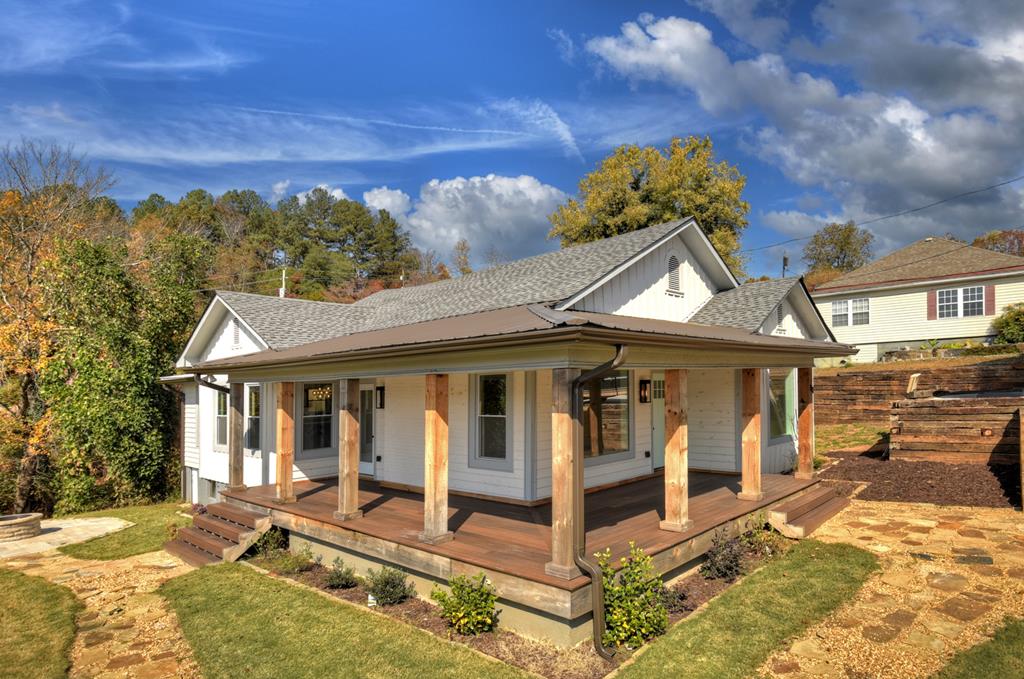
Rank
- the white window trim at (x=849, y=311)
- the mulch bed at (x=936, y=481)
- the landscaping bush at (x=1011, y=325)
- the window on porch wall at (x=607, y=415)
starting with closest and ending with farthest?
the mulch bed at (x=936, y=481) < the window on porch wall at (x=607, y=415) < the landscaping bush at (x=1011, y=325) < the white window trim at (x=849, y=311)

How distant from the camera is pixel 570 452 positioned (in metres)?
5.38

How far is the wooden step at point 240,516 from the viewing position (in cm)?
911

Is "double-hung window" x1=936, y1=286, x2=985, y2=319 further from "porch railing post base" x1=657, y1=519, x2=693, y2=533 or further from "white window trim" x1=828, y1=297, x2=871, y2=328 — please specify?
"porch railing post base" x1=657, y1=519, x2=693, y2=533

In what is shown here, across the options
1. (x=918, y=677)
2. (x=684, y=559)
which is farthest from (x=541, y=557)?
(x=918, y=677)

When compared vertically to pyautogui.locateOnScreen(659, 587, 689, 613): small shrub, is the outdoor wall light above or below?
above

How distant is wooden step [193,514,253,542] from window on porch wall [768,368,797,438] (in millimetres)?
10895

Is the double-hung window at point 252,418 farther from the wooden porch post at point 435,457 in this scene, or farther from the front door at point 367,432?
the wooden porch post at point 435,457

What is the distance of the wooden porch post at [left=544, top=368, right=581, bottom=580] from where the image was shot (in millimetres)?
5352

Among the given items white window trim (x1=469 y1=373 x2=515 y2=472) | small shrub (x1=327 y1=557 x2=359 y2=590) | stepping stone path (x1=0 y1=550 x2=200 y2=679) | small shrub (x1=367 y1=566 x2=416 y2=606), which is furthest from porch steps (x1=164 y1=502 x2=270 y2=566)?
white window trim (x1=469 y1=373 x2=515 y2=472)

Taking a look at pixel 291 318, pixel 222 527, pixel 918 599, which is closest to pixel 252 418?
pixel 291 318

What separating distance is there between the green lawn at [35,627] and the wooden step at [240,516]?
2371mm

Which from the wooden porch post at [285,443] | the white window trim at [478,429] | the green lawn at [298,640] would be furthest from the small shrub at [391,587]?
the wooden porch post at [285,443]

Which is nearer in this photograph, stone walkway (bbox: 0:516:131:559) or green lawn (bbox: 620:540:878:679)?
green lawn (bbox: 620:540:878:679)

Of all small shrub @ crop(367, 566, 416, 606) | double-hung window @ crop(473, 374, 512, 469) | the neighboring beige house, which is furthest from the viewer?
the neighboring beige house
